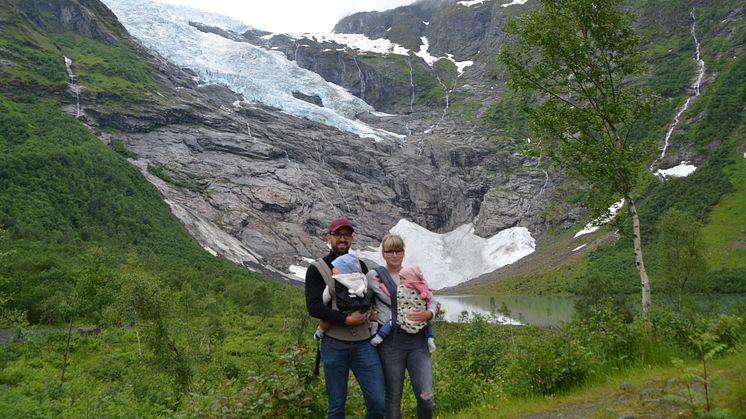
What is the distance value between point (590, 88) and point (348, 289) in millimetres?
10823

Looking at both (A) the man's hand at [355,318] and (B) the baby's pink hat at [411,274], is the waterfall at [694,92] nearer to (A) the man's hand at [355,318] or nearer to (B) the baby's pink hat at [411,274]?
(B) the baby's pink hat at [411,274]

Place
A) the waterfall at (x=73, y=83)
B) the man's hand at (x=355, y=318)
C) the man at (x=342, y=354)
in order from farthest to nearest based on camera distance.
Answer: the waterfall at (x=73, y=83) → the man at (x=342, y=354) → the man's hand at (x=355, y=318)

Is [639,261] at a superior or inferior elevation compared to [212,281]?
superior

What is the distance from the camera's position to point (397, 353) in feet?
18.8

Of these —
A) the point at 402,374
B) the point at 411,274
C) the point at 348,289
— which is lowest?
the point at 402,374

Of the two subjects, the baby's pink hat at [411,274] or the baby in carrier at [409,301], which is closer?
the baby in carrier at [409,301]

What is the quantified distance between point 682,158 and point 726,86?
28.3 meters

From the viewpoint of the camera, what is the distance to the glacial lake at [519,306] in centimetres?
6649

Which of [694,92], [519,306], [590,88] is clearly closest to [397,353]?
[590,88]

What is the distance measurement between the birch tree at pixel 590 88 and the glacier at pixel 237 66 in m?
155

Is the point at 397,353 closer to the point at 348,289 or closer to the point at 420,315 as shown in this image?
the point at 420,315

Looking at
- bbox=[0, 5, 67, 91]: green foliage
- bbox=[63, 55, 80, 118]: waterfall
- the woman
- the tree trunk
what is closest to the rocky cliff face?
bbox=[63, 55, 80, 118]: waterfall

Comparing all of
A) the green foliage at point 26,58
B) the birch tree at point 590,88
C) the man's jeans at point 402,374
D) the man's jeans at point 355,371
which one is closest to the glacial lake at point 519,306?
the birch tree at point 590,88

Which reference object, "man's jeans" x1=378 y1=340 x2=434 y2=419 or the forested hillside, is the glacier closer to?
the forested hillside
